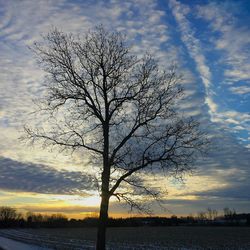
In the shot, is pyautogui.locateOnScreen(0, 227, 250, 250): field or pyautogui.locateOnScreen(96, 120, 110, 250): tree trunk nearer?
pyautogui.locateOnScreen(96, 120, 110, 250): tree trunk

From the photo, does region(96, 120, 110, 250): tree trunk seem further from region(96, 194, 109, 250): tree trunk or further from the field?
the field

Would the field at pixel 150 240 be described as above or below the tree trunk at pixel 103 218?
above

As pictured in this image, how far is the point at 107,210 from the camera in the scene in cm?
2042

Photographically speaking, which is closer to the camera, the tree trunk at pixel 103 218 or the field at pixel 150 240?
the tree trunk at pixel 103 218

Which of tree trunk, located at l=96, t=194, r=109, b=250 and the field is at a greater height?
the field

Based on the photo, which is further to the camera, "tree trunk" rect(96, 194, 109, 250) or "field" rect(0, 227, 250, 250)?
"field" rect(0, 227, 250, 250)

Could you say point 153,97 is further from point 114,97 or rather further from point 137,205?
point 137,205

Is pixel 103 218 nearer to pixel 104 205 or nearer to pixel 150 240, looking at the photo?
pixel 104 205

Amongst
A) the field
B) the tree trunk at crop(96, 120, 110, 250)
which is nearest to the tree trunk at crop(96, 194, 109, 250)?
the tree trunk at crop(96, 120, 110, 250)

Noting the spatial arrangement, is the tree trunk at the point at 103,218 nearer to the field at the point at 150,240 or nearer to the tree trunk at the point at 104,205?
the tree trunk at the point at 104,205

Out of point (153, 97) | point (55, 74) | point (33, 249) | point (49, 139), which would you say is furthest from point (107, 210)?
point (33, 249)

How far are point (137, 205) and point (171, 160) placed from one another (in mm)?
2887

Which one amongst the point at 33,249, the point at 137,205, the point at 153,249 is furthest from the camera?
the point at 153,249

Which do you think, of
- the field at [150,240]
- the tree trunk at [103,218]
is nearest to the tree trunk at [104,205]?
the tree trunk at [103,218]
